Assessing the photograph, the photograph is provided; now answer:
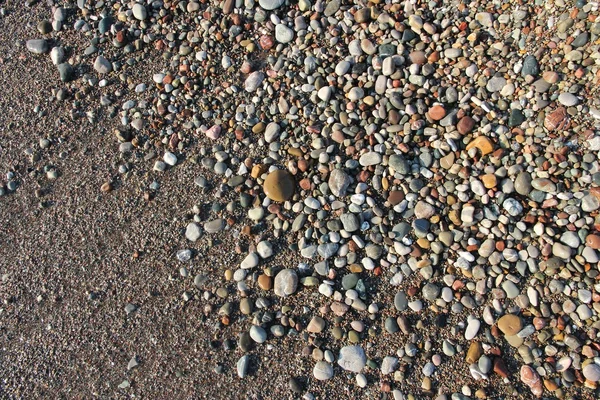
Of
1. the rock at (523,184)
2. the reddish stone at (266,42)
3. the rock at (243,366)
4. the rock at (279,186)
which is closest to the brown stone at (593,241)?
the rock at (523,184)

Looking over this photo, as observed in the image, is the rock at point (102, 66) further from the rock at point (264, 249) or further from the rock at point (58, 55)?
the rock at point (264, 249)

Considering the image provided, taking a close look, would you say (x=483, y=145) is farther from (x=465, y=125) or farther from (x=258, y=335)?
(x=258, y=335)

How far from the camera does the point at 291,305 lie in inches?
101

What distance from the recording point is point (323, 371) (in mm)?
2430

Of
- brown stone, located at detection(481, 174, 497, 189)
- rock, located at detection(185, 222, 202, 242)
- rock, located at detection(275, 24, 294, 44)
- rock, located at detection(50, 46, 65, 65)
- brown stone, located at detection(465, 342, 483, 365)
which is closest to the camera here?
brown stone, located at detection(465, 342, 483, 365)

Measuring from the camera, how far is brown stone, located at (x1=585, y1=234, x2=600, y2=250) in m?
2.44

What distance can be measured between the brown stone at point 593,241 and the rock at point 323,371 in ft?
4.45

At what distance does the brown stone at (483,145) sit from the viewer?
268 cm

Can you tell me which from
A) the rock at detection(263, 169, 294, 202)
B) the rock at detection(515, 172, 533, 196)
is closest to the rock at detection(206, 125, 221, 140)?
the rock at detection(263, 169, 294, 202)

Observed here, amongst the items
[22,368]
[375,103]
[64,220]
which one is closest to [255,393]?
[22,368]

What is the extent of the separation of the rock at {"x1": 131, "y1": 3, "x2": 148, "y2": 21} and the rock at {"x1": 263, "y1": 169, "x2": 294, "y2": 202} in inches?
55.6

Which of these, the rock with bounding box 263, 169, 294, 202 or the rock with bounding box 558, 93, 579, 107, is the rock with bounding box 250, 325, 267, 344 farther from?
the rock with bounding box 558, 93, 579, 107

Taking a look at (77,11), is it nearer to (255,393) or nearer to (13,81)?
(13,81)

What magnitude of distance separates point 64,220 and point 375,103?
1846 millimetres
